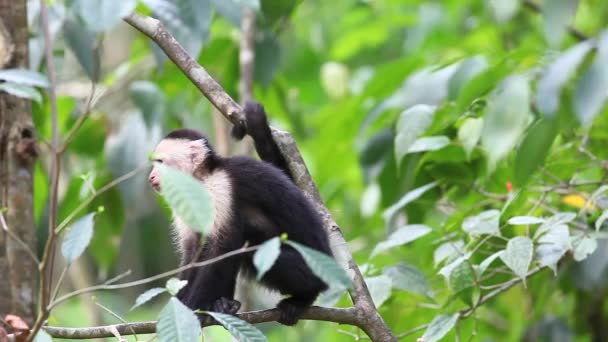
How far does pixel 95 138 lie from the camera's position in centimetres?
458

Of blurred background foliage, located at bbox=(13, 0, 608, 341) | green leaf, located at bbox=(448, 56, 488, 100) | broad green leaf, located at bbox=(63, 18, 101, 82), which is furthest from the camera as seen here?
green leaf, located at bbox=(448, 56, 488, 100)

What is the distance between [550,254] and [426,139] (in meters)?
0.63

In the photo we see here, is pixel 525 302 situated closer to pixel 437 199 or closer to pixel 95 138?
pixel 437 199

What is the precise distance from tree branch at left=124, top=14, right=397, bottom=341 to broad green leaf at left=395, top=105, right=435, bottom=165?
587 mm

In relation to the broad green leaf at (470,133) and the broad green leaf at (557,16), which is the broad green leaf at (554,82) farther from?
the broad green leaf at (470,133)

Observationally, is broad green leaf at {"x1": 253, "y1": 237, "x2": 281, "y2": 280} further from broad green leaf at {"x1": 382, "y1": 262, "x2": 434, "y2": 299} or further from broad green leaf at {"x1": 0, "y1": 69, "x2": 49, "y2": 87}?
broad green leaf at {"x1": 382, "y1": 262, "x2": 434, "y2": 299}

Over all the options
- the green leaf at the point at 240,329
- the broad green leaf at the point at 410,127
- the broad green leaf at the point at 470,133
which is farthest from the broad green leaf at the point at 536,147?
the green leaf at the point at 240,329

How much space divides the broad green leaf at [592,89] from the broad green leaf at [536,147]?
10.0 inches

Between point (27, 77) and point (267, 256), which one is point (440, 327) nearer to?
Answer: point (267, 256)

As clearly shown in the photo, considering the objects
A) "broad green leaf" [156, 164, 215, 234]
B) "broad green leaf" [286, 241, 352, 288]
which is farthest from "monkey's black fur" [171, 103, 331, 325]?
"broad green leaf" [156, 164, 215, 234]

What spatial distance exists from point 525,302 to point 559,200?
0.81m

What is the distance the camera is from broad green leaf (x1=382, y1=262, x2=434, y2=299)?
3062 millimetres

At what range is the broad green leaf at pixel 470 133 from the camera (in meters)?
3.13

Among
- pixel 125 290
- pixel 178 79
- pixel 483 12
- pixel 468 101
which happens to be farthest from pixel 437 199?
pixel 125 290
